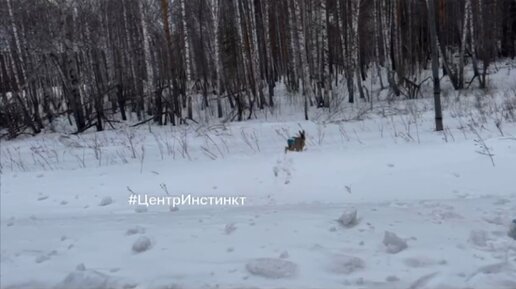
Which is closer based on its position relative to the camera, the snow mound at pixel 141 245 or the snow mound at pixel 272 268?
the snow mound at pixel 272 268

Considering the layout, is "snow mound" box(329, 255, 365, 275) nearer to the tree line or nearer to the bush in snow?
the bush in snow

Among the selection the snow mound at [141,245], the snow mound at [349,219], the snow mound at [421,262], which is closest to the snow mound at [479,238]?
the snow mound at [421,262]

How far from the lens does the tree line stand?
17.5 m

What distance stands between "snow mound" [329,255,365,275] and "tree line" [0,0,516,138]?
1330cm

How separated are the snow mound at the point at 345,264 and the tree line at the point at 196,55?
1330 centimetres

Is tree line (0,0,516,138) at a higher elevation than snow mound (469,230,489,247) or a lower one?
higher

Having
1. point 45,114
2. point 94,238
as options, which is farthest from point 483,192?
point 45,114

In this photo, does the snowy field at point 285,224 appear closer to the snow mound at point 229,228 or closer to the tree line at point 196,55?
the snow mound at point 229,228

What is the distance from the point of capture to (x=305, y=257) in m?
3.27

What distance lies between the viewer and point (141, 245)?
3475 mm

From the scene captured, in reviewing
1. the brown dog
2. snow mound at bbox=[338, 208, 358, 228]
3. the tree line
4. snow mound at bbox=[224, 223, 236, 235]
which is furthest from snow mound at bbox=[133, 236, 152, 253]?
the tree line

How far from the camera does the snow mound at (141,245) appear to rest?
3.47 m

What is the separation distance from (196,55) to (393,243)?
23393 millimetres

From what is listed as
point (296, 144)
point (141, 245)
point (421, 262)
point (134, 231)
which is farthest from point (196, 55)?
point (421, 262)
